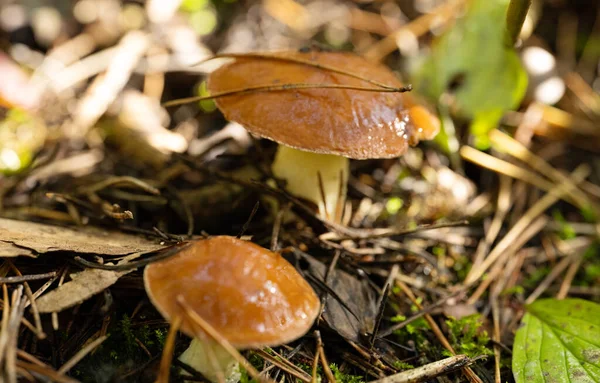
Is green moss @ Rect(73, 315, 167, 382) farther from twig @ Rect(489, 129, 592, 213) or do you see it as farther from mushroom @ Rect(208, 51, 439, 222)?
twig @ Rect(489, 129, 592, 213)

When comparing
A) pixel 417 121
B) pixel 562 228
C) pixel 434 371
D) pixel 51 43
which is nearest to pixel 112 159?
pixel 51 43

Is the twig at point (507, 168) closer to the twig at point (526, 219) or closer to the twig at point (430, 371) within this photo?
the twig at point (526, 219)

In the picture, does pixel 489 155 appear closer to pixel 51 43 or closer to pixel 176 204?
pixel 176 204

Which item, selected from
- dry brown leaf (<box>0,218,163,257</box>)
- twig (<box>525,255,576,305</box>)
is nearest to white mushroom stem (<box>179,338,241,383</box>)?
dry brown leaf (<box>0,218,163,257</box>)

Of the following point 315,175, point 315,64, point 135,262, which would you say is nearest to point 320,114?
point 315,64

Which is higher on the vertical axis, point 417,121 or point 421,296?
point 417,121

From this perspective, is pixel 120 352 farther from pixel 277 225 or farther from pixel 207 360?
pixel 277 225

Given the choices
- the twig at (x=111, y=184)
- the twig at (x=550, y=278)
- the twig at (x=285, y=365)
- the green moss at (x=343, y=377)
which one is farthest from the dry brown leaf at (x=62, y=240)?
the twig at (x=550, y=278)
